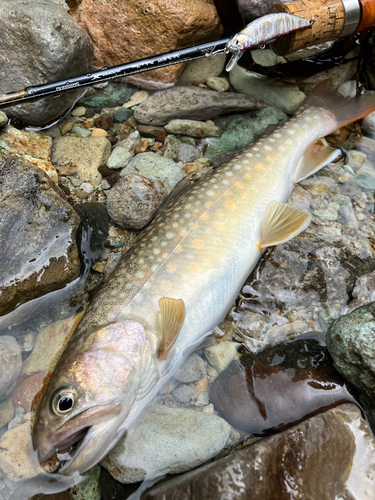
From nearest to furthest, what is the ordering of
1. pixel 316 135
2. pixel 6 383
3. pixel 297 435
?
pixel 297 435
pixel 6 383
pixel 316 135

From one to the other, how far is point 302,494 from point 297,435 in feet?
1.15

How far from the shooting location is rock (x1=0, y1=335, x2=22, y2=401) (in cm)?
282

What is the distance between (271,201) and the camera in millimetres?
3424

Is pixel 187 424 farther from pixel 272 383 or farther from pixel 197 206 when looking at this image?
pixel 197 206

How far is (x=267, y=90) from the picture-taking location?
4.71 meters

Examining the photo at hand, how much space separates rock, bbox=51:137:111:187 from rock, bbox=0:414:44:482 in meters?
2.64

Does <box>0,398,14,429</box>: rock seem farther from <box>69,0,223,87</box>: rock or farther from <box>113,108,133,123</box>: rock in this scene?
<box>69,0,223,87</box>: rock

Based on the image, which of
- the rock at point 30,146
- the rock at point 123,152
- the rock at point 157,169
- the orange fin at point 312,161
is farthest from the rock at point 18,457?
the orange fin at point 312,161

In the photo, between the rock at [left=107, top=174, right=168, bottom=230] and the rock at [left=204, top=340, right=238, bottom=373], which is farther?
the rock at [left=107, top=174, right=168, bottom=230]

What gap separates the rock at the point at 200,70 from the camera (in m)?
4.78

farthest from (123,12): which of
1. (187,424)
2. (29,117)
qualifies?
(187,424)

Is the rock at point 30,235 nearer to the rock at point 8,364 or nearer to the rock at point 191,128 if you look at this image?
the rock at point 8,364

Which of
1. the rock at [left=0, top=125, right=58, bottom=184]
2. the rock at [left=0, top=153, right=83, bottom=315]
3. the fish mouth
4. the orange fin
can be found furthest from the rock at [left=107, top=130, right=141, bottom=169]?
the fish mouth

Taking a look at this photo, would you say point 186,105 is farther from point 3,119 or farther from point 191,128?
point 3,119
